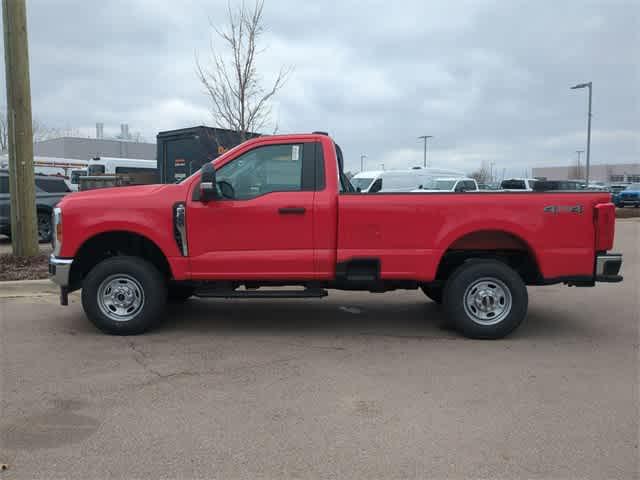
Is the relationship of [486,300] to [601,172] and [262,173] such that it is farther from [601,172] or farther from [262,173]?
[601,172]

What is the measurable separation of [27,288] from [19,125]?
3.20m

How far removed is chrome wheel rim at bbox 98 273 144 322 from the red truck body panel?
0.46m

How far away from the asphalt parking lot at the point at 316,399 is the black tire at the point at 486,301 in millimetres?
178

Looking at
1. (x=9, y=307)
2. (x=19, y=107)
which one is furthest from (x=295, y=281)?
(x=19, y=107)

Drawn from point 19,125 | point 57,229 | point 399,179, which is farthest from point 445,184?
point 57,229

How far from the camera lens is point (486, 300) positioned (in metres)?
5.83

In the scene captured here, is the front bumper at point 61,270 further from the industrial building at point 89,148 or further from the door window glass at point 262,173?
the industrial building at point 89,148

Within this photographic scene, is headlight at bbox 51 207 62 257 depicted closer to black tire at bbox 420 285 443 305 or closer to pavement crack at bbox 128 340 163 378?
pavement crack at bbox 128 340 163 378

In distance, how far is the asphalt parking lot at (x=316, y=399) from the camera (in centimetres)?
321

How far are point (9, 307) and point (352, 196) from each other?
15.5 ft

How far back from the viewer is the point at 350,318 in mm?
6785

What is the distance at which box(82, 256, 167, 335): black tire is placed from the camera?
580 centimetres

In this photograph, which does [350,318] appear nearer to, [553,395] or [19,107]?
[553,395]

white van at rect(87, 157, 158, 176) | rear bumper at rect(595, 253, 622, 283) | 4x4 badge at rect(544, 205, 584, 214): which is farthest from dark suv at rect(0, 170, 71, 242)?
rear bumper at rect(595, 253, 622, 283)
